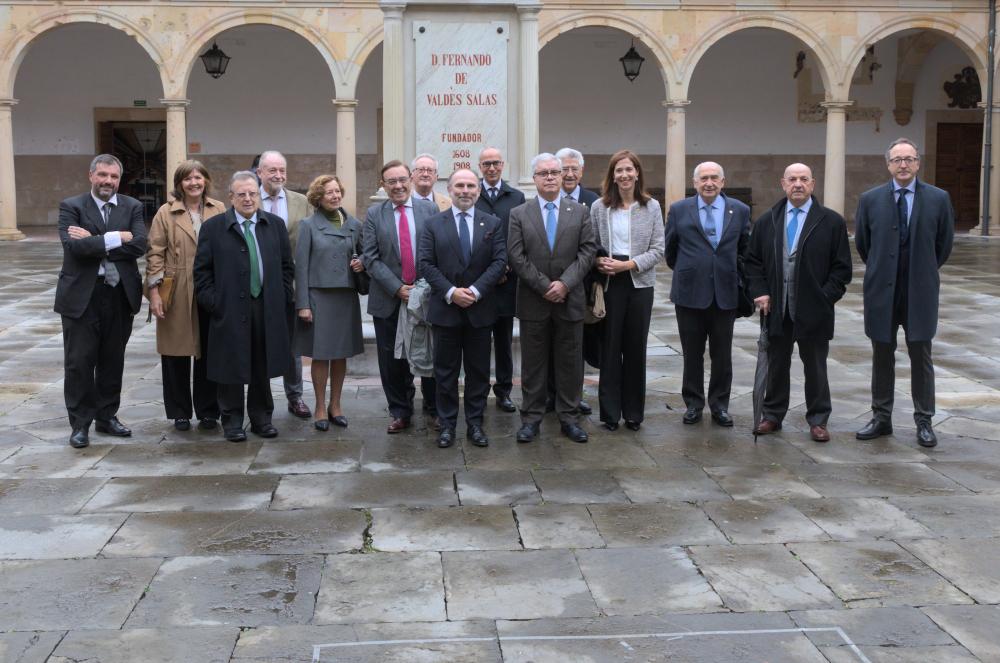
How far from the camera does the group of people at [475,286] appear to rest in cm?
654

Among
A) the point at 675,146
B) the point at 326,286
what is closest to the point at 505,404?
the point at 326,286

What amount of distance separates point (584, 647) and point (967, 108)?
23260mm

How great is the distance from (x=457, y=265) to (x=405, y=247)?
1.48 ft

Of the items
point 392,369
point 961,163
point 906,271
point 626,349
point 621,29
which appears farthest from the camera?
point 961,163

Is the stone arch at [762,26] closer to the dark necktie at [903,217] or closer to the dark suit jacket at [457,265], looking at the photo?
the dark necktie at [903,217]

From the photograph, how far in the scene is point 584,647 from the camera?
3863 mm

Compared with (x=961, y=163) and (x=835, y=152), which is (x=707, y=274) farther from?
(x=961, y=163)

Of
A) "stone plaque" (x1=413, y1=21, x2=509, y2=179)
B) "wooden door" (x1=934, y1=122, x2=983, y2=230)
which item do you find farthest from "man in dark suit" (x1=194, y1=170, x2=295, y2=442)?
"wooden door" (x1=934, y1=122, x2=983, y2=230)

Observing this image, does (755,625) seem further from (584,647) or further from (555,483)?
(555,483)

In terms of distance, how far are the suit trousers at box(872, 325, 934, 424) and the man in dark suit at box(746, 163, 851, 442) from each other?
0.29 meters

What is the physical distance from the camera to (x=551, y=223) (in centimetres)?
659

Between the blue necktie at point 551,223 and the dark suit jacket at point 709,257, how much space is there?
834 mm

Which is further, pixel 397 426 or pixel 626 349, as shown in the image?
pixel 626 349

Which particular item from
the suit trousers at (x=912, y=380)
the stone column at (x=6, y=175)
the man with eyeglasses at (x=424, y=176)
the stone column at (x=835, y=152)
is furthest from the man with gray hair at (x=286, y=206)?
the stone column at (x=835, y=152)
